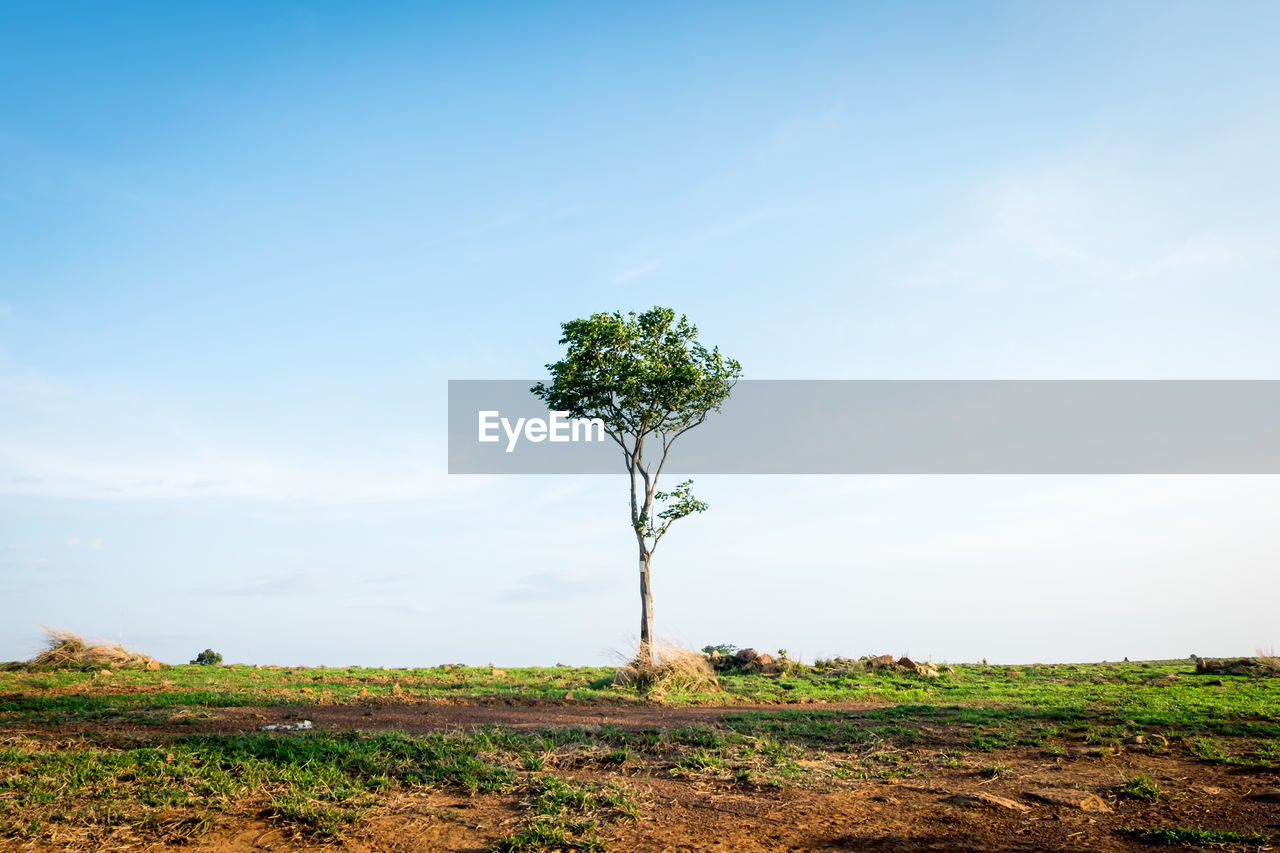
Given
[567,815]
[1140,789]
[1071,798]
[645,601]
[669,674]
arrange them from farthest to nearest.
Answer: [645,601], [669,674], [1140,789], [1071,798], [567,815]

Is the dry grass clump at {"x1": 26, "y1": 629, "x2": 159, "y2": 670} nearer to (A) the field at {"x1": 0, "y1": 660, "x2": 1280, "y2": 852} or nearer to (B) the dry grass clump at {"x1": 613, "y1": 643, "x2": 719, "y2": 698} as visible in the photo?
(A) the field at {"x1": 0, "y1": 660, "x2": 1280, "y2": 852}

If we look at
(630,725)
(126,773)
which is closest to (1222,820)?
(630,725)

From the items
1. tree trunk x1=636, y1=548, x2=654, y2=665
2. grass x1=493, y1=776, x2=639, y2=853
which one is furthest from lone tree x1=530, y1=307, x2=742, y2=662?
grass x1=493, y1=776, x2=639, y2=853

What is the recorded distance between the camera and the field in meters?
6.66

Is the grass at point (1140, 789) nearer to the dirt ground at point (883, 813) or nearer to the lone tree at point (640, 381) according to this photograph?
the dirt ground at point (883, 813)

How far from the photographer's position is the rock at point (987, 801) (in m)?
7.34

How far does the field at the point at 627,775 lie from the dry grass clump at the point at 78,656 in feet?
20.9

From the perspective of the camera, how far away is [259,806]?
7.23 metres

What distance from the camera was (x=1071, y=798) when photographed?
7.58 meters

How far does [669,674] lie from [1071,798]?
11.3m

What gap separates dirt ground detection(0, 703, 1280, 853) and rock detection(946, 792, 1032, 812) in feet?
0.05

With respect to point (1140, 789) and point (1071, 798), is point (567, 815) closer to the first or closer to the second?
point (1071, 798)

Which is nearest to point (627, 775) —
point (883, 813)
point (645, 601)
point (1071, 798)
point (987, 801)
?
point (883, 813)

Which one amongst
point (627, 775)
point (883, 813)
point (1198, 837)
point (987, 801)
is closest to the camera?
point (1198, 837)
